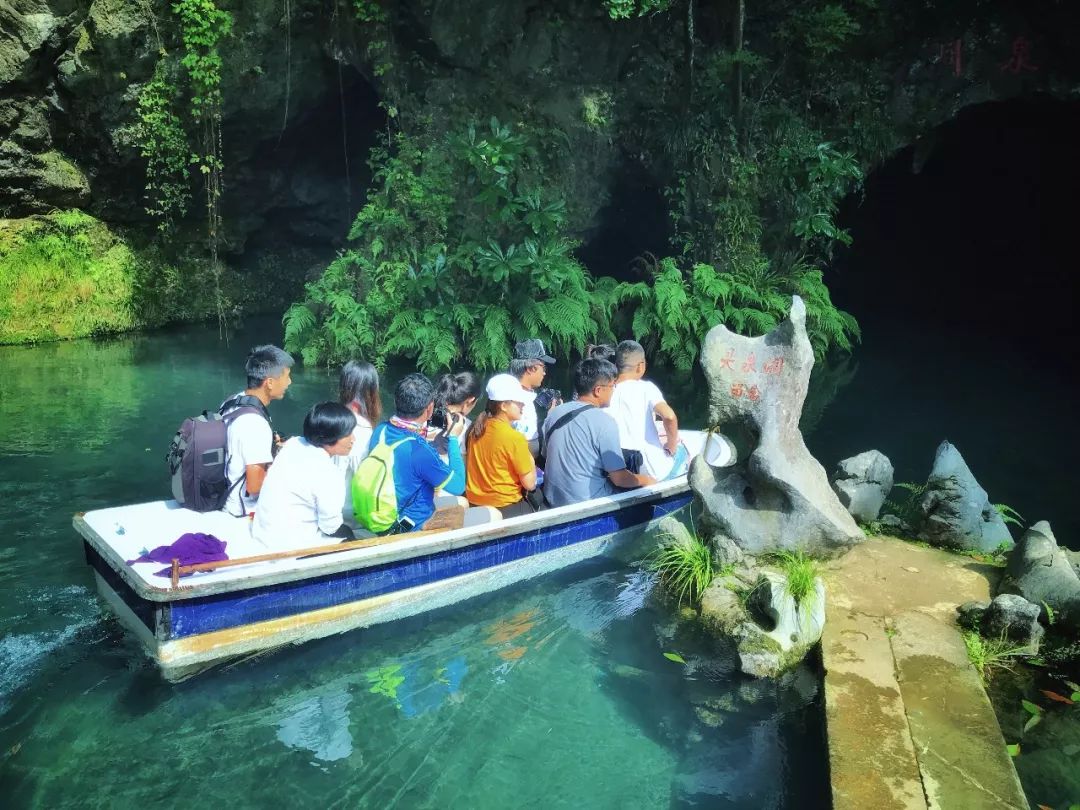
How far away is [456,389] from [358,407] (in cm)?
79

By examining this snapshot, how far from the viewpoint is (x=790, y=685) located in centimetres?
575

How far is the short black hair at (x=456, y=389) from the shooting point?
23.0 ft

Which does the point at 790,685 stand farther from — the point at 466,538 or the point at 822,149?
the point at 822,149

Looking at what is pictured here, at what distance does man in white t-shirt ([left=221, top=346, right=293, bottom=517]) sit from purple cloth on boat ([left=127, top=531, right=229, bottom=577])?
52 cm

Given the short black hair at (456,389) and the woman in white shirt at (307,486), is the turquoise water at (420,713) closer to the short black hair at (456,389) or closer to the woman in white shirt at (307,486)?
the woman in white shirt at (307,486)

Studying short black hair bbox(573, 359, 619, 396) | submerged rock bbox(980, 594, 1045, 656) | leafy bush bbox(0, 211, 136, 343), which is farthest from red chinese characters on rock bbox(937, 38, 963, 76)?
leafy bush bbox(0, 211, 136, 343)

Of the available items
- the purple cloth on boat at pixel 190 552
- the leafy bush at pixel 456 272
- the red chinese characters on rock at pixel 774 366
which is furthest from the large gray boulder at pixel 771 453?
the leafy bush at pixel 456 272

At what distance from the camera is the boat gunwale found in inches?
210

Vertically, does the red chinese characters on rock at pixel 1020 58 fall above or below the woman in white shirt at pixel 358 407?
above

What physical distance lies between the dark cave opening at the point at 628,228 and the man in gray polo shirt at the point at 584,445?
8.95m

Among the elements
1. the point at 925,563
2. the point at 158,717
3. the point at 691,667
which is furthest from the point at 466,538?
the point at 925,563

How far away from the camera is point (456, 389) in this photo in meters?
7.04

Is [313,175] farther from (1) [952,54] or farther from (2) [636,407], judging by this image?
(2) [636,407]

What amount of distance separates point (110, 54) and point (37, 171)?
2393 mm
